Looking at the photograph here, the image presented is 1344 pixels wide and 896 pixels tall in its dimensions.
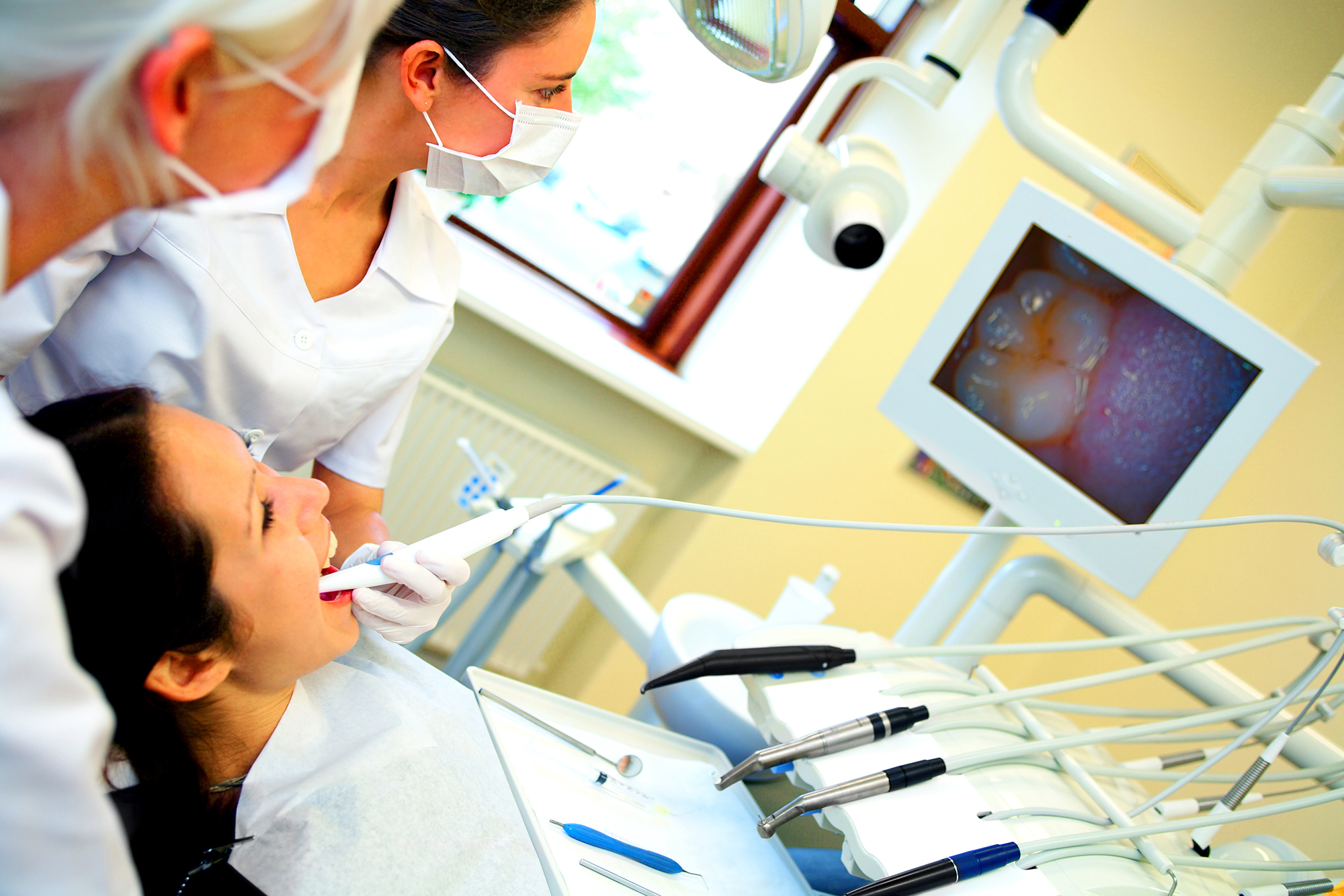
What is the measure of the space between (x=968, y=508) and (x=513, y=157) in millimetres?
1987

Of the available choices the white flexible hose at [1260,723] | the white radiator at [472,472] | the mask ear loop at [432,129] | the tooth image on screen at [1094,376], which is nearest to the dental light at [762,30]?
the mask ear loop at [432,129]

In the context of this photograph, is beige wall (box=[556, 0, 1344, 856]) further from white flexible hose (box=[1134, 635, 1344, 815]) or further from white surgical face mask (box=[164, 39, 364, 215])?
white surgical face mask (box=[164, 39, 364, 215])

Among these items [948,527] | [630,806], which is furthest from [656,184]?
[630,806]

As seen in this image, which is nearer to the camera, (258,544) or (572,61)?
(258,544)

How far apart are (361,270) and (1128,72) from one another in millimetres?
2136

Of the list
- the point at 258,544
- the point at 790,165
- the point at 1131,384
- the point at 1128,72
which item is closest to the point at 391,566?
the point at 258,544

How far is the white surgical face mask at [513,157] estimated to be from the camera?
1.01 meters

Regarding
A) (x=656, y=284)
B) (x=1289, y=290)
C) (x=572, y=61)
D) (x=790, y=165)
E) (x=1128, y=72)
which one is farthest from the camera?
(x=1289, y=290)

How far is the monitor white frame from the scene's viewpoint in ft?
3.13

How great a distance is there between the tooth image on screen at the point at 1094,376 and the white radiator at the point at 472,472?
46.9 inches

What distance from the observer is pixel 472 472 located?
2.17 meters

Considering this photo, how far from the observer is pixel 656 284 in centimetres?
251

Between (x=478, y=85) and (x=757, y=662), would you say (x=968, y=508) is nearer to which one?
(x=757, y=662)

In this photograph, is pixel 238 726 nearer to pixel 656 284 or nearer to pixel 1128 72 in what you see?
pixel 656 284
